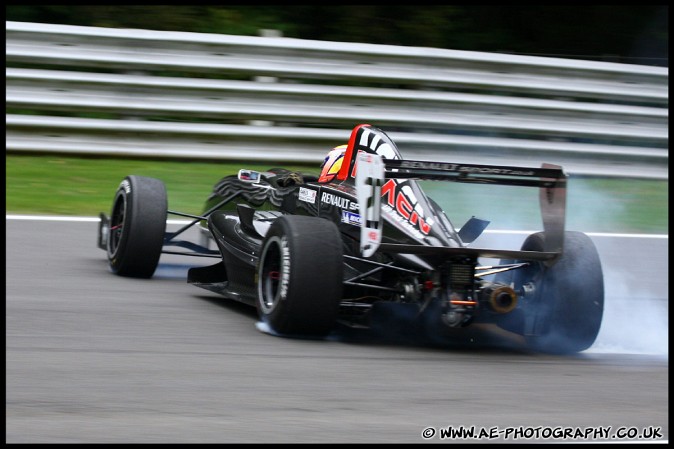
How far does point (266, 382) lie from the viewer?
4836 mm

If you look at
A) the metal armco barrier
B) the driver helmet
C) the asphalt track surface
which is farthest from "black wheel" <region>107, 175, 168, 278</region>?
the metal armco barrier

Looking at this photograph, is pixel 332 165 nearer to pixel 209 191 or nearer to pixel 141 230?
pixel 141 230

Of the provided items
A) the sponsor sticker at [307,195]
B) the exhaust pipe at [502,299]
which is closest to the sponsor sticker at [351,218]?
the sponsor sticker at [307,195]

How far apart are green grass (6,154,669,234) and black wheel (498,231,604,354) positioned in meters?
4.13

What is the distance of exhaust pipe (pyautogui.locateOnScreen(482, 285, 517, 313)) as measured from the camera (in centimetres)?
554

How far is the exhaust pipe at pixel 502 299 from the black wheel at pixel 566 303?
301mm

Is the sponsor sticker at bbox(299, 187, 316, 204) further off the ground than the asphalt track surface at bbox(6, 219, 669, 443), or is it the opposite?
the sponsor sticker at bbox(299, 187, 316, 204)

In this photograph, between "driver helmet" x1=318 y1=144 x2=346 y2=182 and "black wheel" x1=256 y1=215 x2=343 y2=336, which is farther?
"driver helmet" x1=318 y1=144 x2=346 y2=182

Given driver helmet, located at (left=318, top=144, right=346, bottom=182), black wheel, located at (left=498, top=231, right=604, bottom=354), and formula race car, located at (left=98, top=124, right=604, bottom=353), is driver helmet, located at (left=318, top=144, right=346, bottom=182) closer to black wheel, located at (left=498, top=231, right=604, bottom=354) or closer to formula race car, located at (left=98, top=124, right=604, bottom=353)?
formula race car, located at (left=98, top=124, right=604, bottom=353)

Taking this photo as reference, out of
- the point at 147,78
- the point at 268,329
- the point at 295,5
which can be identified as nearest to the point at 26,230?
the point at 147,78

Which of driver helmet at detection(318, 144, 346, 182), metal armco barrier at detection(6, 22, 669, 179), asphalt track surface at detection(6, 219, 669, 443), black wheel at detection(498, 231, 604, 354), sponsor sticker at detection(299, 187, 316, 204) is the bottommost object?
asphalt track surface at detection(6, 219, 669, 443)

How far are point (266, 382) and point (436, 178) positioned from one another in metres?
1.44

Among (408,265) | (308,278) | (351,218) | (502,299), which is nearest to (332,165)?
(351,218)

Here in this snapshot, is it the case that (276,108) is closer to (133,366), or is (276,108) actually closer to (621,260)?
(621,260)
